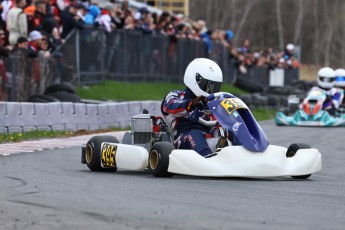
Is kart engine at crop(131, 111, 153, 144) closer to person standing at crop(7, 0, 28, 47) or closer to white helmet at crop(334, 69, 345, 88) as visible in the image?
person standing at crop(7, 0, 28, 47)

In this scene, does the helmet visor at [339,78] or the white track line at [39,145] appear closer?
the white track line at [39,145]

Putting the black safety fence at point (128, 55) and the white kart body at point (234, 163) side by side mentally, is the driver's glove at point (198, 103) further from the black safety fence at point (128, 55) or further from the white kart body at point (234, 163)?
the black safety fence at point (128, 55)

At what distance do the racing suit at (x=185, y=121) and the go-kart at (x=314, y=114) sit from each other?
41.7 feet

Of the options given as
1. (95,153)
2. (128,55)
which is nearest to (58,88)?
(128,55)

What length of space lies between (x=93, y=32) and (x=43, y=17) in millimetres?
3092

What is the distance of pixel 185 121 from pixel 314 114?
1281 cm

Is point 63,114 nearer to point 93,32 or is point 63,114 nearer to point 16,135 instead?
point 16,135

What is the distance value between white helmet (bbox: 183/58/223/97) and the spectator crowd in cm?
780

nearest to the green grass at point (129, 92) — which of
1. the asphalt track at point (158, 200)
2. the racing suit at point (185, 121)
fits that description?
the racing suit at point (185, 121)

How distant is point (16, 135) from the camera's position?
630 inches

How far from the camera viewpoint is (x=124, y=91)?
971 inches

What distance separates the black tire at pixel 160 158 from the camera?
987 cm

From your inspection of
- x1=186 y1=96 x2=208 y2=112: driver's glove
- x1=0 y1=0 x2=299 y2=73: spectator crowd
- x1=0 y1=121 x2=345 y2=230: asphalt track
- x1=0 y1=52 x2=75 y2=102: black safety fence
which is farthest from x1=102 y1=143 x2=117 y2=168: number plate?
x1=0 y1=0 x2=299 y2=73: spectator crowd

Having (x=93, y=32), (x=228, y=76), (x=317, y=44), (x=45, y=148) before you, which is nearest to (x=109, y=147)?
(x=45, y=148)
